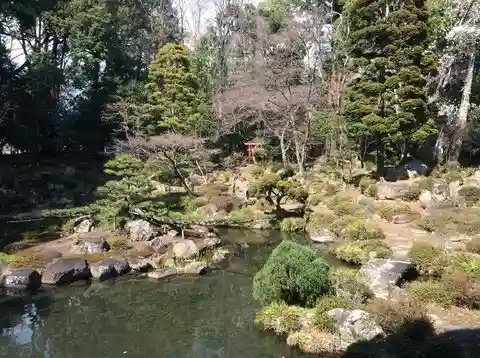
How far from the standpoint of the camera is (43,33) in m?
30.0

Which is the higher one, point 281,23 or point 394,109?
point 281,23

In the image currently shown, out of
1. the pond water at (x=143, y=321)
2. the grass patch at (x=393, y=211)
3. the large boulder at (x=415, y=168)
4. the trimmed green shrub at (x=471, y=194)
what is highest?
the large boulder at (x=415, y=168)

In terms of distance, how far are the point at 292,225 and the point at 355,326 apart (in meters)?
9.55

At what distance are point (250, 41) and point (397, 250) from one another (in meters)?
22.6

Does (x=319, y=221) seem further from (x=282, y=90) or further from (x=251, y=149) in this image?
(x=251, y=149)

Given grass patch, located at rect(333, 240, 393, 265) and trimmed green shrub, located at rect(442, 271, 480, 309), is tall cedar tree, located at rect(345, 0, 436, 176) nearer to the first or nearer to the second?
grass patch, located at rect(333, 240, 393, 265)

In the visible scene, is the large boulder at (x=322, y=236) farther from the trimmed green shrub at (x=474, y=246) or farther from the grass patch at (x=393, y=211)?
the trimmed green shrub at (x=474, y=246)

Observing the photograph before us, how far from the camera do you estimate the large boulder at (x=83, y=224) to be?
17.2 metres

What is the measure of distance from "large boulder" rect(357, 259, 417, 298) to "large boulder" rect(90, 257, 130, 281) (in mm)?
6777

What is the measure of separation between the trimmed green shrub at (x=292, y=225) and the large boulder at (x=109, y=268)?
21.8 ft

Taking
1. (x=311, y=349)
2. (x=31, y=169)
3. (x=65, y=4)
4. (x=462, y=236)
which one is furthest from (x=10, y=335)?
(x=65, y=4)

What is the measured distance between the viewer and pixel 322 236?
1681 centimetres

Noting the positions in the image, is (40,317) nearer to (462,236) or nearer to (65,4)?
(462,236)

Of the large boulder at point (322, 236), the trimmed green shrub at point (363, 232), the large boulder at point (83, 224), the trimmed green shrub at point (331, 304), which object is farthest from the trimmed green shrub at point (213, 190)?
the trimmed green shrub at point (331, 304)
